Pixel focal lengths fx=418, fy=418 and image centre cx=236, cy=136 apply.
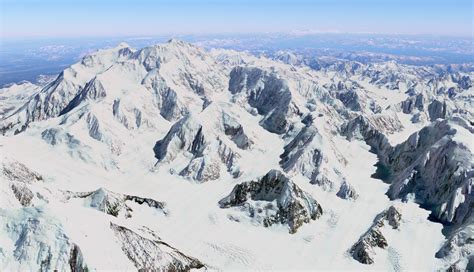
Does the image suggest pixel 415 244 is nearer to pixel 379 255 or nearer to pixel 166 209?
pixel 379 255

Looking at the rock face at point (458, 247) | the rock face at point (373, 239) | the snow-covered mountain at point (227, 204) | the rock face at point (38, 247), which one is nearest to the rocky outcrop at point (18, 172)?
the snow-covered mountain at point (227, 204)

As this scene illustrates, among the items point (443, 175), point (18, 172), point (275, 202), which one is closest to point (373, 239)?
point (275, 202)

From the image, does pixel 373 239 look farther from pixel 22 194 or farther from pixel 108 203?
pixel 22 194

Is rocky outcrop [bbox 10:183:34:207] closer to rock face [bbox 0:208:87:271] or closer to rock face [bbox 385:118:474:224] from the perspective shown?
rock face [bbox 0:208:87:271]

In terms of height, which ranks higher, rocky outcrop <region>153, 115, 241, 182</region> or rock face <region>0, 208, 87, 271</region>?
rock face <region>0, 208, 87, 271</region>

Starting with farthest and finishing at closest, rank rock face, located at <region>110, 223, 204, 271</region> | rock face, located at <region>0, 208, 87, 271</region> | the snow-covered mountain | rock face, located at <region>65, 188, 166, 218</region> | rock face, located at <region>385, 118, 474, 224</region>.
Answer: rock face, located at <region>385, 118, 474, 224</region>
rock face, located at <region>65, 188, 166, 218</region>
rock face, located at <region>110, 223, 204, 271</region>
the snow-covered mountain
rock face, located at <region>0, 208, 87, 271</region>

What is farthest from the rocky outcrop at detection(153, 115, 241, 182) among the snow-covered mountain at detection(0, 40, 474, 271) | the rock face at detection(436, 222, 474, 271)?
the rock face at detection(436, 222, 474, 271)
